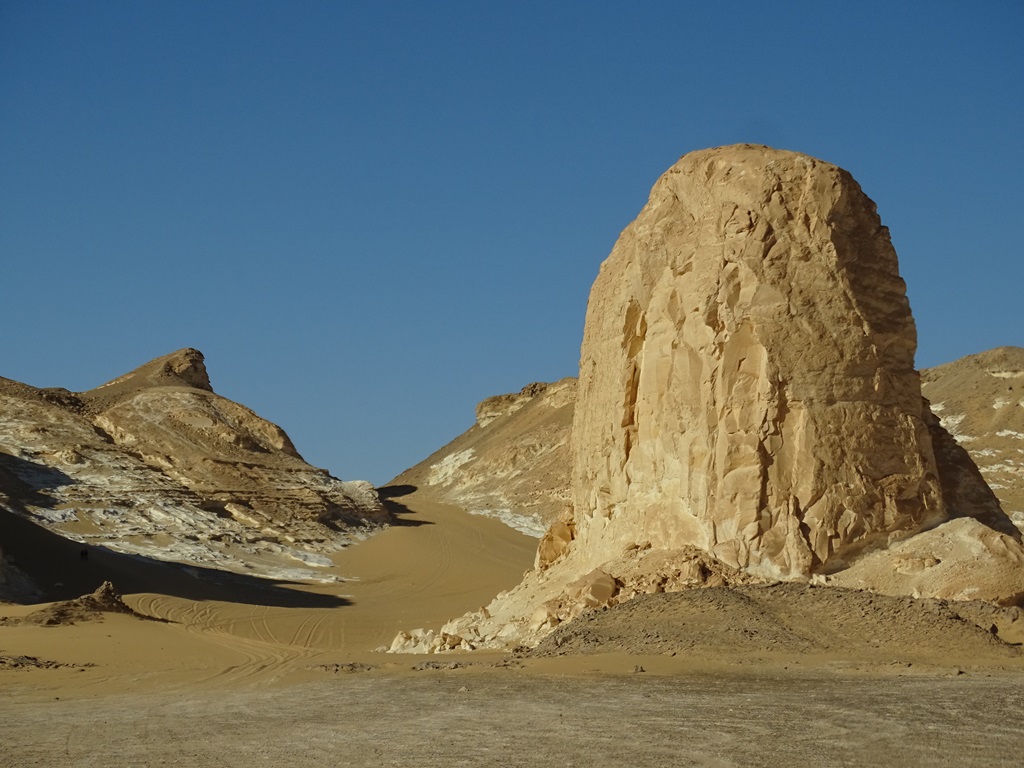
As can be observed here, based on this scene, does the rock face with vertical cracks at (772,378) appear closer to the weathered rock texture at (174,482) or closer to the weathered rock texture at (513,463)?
the weathered rock texture at (174,482)

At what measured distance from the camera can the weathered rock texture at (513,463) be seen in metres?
54.1

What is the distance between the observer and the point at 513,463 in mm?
61438

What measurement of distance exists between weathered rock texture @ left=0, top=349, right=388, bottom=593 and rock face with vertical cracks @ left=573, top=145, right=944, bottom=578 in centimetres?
2201

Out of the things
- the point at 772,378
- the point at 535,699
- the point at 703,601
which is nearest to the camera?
the point at 535,699

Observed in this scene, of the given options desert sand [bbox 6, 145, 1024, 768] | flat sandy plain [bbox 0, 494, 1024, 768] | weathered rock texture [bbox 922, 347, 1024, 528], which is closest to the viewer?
flat sandy plain [bbox 0, 494, 1024, 768]

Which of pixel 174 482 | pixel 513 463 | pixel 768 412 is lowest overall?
pixel 768 412

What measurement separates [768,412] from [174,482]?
3220cm

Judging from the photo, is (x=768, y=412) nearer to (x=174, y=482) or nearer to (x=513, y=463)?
(x=174, y=482)

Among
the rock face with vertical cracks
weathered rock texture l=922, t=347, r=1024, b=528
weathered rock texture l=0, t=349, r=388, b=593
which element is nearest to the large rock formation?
the rock face with vertical cracks

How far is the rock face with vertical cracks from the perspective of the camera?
17281mm

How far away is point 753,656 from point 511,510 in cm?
3930

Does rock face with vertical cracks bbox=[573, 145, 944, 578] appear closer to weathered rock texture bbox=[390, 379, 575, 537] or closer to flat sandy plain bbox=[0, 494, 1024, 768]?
flat sandy plain bbox=[0, 494, 1024, 768]

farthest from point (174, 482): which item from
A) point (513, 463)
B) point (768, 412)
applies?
point (768, 412)

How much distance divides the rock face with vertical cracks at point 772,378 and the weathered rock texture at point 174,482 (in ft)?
72.2
